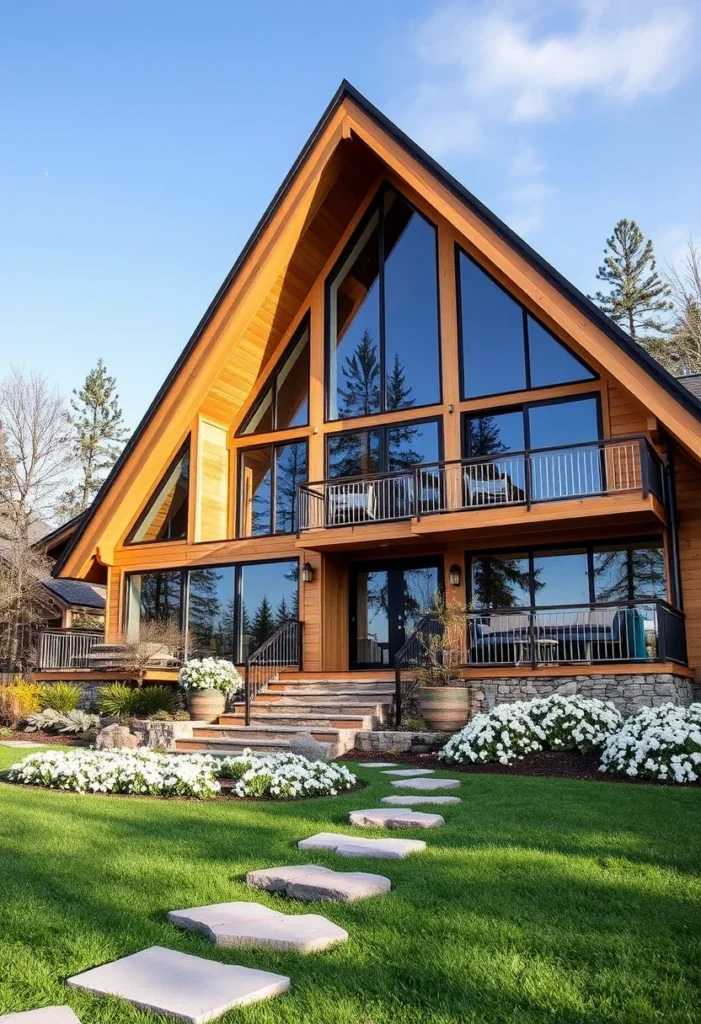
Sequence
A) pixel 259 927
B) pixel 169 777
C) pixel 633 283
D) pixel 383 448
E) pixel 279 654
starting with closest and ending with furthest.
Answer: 1. pixel 259 927
2. pixel 169 777
3. pixel 279 654
4. pixel 383 448
5. pixel 633 283

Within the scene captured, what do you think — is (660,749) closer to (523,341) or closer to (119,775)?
(119,775)

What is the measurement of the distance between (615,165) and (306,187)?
823 centimetres

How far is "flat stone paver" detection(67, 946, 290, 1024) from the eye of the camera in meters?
2.77

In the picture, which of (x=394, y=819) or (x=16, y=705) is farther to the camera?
(x=16, y=705)

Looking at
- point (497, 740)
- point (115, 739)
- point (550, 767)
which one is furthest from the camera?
point (115, 739)

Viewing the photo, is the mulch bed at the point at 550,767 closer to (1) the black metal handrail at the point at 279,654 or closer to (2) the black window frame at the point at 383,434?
(1) the black metal handrail at the point at 279,654

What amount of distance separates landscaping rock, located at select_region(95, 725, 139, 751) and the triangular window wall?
6387mm

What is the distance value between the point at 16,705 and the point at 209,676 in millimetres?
3833

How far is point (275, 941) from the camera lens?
3.33 m

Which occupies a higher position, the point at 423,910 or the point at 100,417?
the point at 100,417

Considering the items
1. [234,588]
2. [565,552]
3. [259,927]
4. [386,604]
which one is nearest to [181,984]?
[259,927]

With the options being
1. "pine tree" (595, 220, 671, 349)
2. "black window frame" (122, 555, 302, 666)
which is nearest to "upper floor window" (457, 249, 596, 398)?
"black window frame" (122, 555, 302, 666)

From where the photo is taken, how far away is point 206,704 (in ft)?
45.0

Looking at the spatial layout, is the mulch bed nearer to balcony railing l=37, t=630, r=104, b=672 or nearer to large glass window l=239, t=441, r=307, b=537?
large glass window l=239, t=441, r=307, b=537
